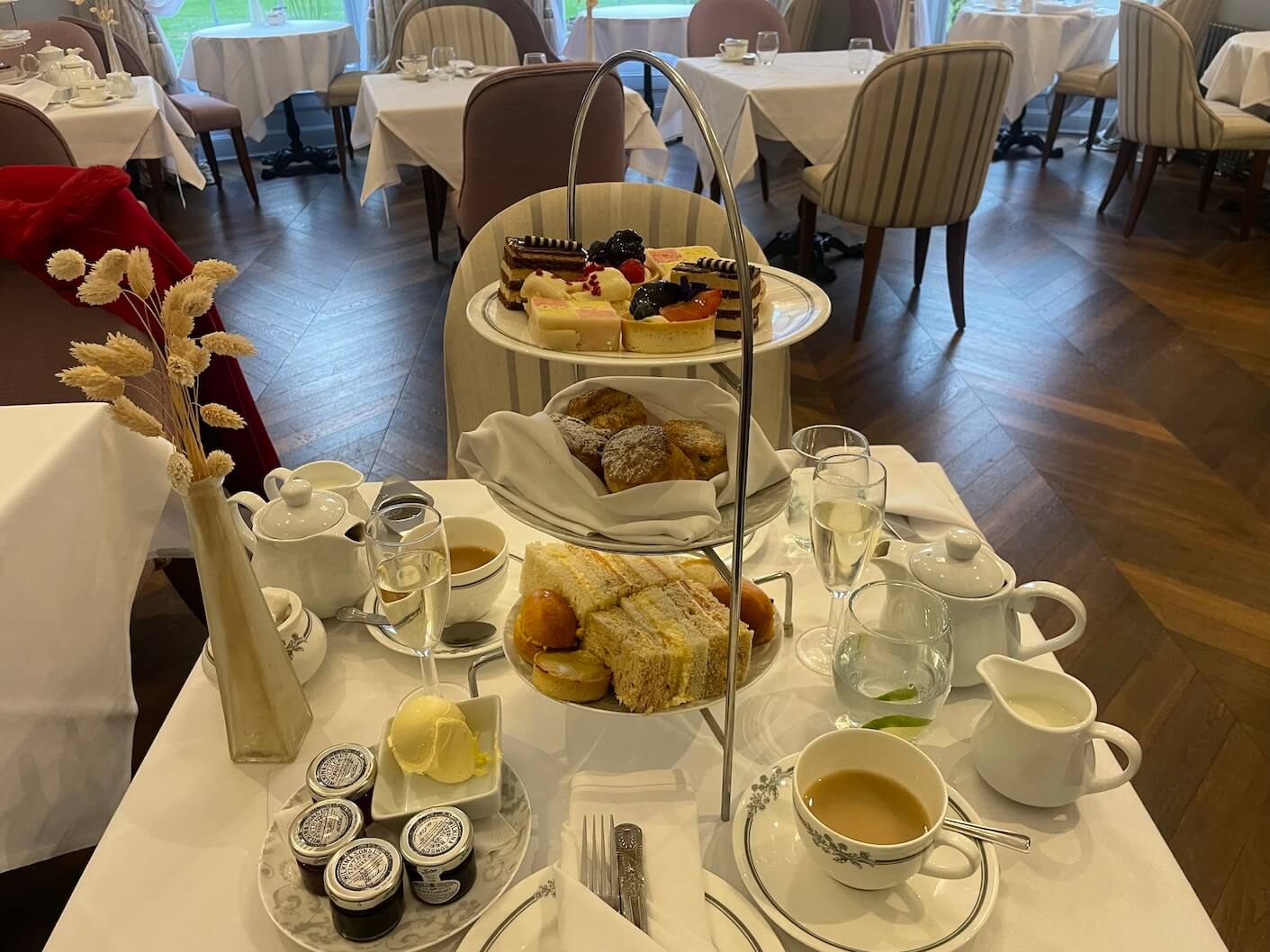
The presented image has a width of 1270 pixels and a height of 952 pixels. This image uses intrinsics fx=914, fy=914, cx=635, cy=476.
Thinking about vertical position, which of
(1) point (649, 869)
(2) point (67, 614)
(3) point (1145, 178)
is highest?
(1) point (649, 869)

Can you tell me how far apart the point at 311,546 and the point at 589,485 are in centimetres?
33

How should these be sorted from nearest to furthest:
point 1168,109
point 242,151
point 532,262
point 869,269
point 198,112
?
point 532,262 → point 869,269 → point 1168,109 → point 198,112 → point 242,151

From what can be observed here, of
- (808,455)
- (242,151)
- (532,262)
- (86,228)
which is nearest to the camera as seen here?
(532,262)

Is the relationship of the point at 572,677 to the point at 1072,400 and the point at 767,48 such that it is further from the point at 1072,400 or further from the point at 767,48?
the point at 767,48

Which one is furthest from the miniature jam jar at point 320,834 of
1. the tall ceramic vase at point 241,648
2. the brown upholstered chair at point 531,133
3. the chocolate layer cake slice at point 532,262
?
the brown upholstered chair at point 531,133

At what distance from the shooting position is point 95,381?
60 cm

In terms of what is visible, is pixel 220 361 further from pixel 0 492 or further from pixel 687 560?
pixel 687 560

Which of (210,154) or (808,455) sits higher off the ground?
(808,455)

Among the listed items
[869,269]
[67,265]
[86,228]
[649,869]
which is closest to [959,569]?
[649,869]

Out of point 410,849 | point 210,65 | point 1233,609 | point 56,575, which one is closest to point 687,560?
point 410,849

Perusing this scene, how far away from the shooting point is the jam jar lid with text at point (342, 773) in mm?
665

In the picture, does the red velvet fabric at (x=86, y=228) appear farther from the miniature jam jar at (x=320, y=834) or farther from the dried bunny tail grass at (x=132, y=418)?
the miniature jam jar at (x=320, y=834)

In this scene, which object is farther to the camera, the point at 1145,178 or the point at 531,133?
the point at 1145,178

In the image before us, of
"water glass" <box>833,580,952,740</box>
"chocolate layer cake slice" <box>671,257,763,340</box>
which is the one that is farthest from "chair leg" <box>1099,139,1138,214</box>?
"water glass" <box>833,580,952,740</box>
